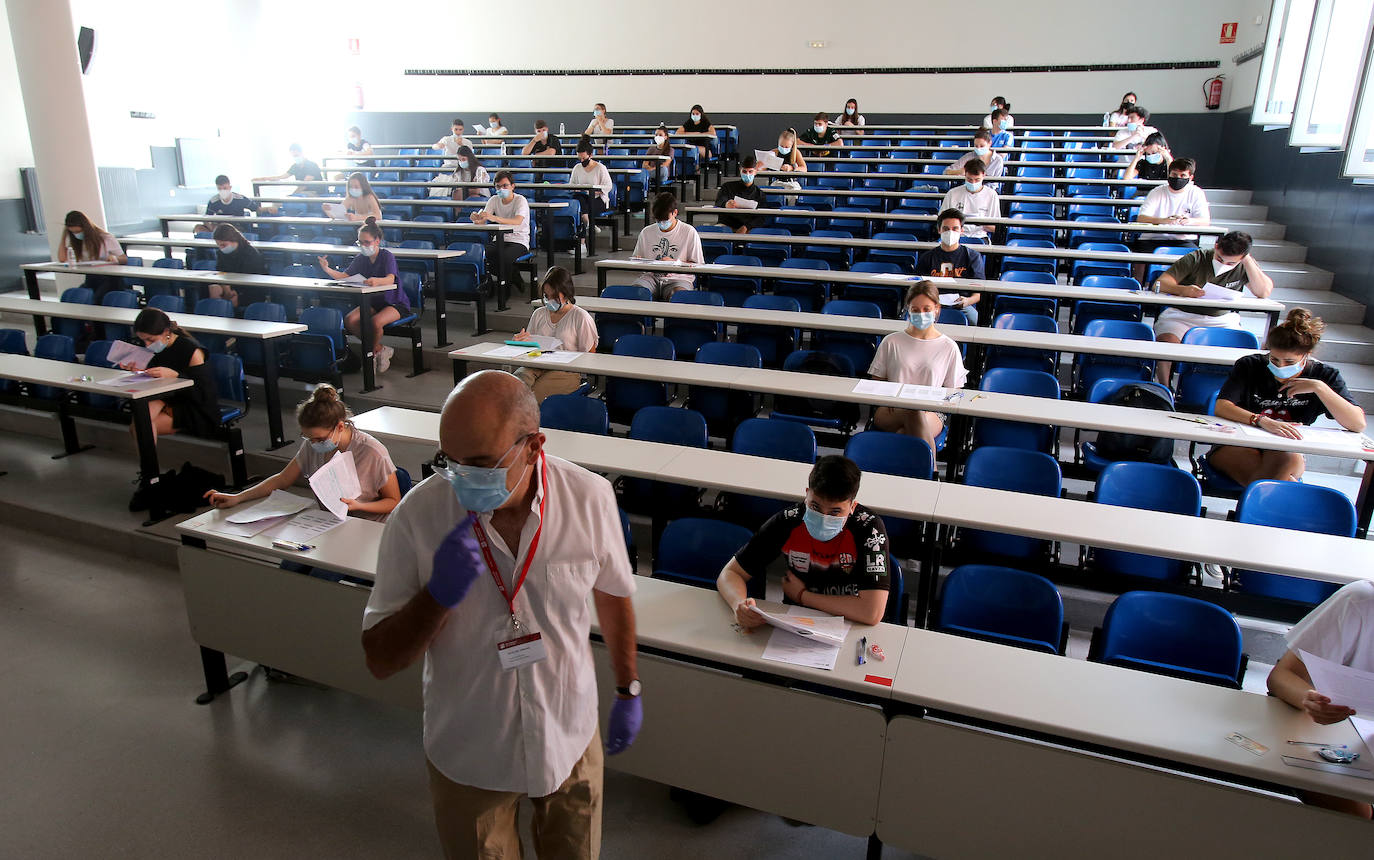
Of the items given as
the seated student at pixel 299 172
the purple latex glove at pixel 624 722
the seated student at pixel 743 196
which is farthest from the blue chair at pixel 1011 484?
the seated student at pixel 299 172

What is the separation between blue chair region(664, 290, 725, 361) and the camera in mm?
6836

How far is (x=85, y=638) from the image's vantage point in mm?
4316

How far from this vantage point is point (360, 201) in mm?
10188

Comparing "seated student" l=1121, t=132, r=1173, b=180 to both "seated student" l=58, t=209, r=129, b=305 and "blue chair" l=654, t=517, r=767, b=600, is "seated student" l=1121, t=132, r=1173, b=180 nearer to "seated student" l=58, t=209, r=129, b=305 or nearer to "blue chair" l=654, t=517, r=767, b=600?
"blue chair" l=654, t=517, r=767, b=600

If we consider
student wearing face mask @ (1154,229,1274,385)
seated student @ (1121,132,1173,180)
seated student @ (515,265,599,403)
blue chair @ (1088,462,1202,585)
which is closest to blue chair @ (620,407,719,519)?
seated student @ (515,265,599,403)

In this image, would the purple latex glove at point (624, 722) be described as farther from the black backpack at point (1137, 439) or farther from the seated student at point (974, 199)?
the seated student at point (974, 199)

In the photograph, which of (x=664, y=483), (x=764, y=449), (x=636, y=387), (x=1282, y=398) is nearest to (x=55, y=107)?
(x=636, y=387)

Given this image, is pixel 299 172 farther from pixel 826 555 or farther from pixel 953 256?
pixel 826 555

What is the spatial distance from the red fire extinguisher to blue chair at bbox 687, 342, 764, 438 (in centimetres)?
1320

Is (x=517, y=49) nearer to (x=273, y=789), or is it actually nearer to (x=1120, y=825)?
(x=273, y=789)

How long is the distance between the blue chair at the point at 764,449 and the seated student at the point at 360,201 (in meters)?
7.21

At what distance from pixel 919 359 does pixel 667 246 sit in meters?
3.55

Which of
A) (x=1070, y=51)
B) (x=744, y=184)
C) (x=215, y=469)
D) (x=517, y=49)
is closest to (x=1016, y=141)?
(x=1070, y=51)

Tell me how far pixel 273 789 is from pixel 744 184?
28.3 ft
